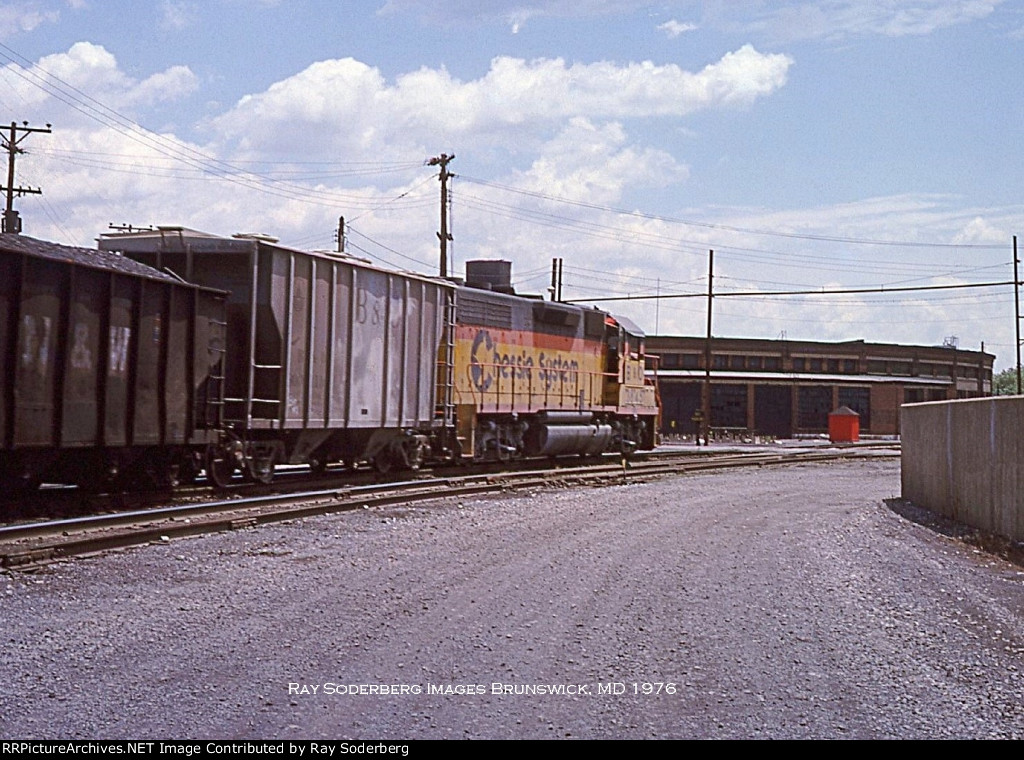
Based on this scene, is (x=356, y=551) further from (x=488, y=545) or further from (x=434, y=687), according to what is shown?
(x=434, y=687)

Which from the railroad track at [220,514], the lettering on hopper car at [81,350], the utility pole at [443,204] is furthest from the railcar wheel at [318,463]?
the utility pole at [443,204]

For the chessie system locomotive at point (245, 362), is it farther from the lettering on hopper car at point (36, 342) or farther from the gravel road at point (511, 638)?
the gravel road at point (511, 638)

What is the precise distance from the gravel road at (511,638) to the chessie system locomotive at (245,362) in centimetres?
243

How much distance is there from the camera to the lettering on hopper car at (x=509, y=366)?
20812mm

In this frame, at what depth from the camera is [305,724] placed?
17.1 ft

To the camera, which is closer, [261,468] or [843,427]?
[261,468]

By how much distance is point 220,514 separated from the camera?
12.6 metres

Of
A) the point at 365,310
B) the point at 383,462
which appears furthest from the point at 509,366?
the point at 365,310

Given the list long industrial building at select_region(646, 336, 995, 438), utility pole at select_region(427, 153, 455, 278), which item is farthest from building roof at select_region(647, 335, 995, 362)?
utility pole at select_region(427, 153, 455, 278)

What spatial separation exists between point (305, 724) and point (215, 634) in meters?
2.03

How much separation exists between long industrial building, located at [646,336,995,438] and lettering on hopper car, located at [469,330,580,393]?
3800 cm

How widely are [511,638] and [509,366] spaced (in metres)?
14.8

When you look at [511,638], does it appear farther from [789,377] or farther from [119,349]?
[789,377]

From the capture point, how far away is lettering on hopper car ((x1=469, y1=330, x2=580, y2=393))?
68.3 ft
